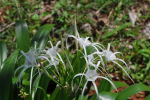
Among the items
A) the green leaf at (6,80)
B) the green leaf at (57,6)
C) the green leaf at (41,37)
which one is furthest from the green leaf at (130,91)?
the green leaf at (57,6)

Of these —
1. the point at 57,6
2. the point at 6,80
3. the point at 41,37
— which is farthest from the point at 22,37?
the point at 57,6

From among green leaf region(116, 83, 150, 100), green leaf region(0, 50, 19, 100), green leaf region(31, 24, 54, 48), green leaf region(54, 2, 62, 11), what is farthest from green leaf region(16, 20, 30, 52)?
green leaf region(54, 2, 62, 11)

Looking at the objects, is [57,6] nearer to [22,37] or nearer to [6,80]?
[22,37]

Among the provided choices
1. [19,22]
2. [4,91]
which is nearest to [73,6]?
[19,22]

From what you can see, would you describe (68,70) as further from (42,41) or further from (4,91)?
(42,41)

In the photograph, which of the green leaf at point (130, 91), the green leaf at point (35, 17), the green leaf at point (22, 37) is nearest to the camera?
the green leaf at point (130, 91)

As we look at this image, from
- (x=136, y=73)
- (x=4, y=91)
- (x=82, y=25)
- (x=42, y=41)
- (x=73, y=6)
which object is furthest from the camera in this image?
(x=73, y=6)

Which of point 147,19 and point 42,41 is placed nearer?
Answer: point 42,41

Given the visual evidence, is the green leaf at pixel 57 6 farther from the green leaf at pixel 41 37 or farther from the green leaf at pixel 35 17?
the green leaf at pixel 41 37
